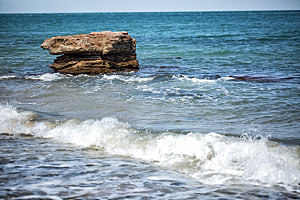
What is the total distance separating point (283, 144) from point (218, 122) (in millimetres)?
1630

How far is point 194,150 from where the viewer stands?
487 centimetres

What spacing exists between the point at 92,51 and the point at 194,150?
886 cm

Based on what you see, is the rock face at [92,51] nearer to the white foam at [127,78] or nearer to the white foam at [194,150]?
the white foam at [127,78]

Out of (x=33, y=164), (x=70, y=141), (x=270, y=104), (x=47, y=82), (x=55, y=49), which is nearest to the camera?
(x=33, y=164)

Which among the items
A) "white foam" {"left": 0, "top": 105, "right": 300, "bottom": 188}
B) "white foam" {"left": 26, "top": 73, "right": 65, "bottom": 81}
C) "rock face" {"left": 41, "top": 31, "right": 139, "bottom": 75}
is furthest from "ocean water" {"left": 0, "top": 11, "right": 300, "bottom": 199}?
"rock face" {"left": 41, "top": 31, "right": 139, "bottom": 75}

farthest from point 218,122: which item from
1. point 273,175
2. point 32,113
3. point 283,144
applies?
point 32,113

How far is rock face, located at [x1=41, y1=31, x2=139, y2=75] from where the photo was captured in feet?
41.3

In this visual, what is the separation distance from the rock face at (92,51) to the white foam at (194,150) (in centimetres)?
654

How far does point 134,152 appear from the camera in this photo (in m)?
5.11

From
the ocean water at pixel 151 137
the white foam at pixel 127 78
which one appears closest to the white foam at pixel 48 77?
the ocean water at pixel 151 137

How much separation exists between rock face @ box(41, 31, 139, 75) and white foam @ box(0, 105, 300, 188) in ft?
21.5

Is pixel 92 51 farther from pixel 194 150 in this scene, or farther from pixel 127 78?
pixel 194 150

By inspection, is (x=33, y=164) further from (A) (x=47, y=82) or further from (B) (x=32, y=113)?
(A) (x=47, y=82)

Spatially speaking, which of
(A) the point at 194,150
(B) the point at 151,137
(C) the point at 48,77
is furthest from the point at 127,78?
(A) the point at 194,150
